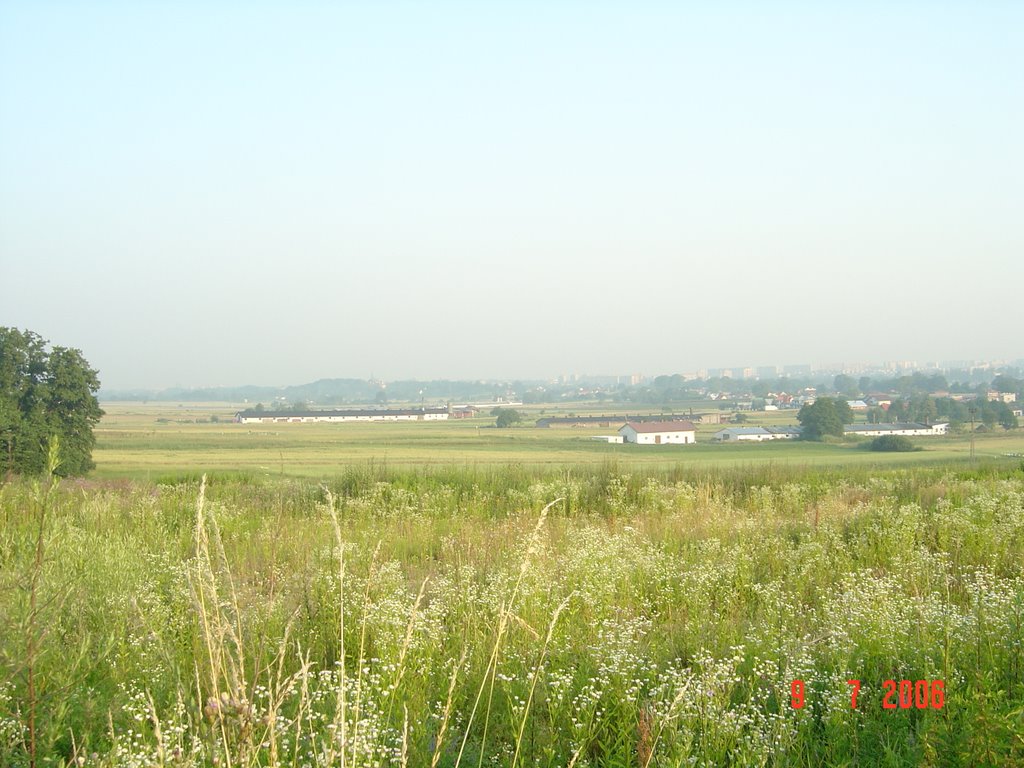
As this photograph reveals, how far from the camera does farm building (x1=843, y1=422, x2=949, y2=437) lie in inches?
2154

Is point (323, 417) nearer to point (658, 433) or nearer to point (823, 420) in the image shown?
point (658, 433)

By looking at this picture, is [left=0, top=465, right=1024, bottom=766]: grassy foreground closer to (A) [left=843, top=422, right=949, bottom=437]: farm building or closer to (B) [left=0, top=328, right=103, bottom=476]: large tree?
(B) [left=0, top=328, right=103, bottom=476]: large tree

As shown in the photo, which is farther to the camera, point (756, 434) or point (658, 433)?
point (658, 433)

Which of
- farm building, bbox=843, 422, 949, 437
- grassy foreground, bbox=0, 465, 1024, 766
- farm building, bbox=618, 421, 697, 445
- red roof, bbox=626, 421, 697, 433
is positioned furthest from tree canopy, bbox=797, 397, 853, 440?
grassy foreground, bbox=0, 465, 1024, 766

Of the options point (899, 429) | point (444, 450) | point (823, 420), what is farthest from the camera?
point (899, 429)

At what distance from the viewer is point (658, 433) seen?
62000 millimetres

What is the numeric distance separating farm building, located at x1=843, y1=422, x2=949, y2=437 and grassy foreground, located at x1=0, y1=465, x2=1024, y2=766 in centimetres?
4674

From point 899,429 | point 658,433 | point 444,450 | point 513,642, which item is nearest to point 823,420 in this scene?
point 899,429

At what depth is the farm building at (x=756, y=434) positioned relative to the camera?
55.8 meters

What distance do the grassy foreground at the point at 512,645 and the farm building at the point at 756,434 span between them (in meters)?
45.0

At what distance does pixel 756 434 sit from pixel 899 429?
10.3 metres

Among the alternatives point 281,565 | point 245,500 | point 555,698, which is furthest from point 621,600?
point 245,500

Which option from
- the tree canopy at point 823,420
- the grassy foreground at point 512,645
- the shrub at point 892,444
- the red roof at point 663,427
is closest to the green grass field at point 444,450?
the shrub at point 892,444

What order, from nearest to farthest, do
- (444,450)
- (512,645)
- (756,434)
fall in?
(512,645) → (444,450) → (756,434)
